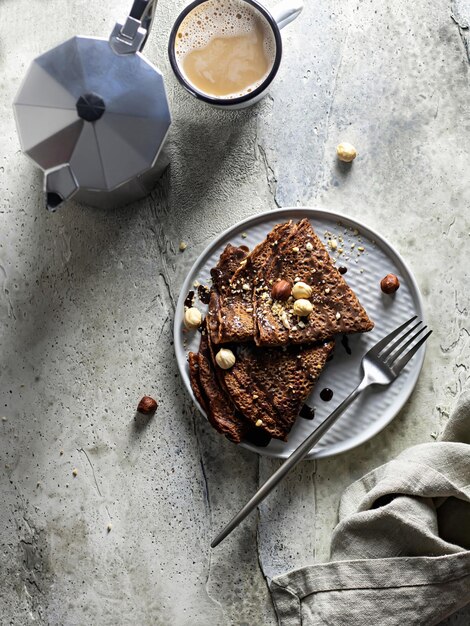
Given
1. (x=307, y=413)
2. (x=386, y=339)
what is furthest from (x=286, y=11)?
(x=307, y=413)

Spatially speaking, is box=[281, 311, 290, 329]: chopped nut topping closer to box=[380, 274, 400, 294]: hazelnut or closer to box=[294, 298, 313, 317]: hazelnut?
box=[294, 298, 313, 317]: hazelnut

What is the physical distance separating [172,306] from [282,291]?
271 millimetres

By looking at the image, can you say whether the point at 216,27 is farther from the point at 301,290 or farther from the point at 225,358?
the point at 225,358

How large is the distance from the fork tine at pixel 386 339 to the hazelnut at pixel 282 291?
0.68 feet

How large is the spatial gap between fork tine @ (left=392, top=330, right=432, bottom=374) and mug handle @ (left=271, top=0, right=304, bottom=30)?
0.68 m

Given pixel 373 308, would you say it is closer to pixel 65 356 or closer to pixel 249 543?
pixel 249 543

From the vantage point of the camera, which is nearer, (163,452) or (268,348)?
(268,348)

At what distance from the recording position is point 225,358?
1.47 m

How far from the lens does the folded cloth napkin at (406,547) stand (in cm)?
142

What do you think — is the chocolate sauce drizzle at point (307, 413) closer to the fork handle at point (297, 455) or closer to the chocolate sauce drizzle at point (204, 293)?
the fork handle at point (297, 455)

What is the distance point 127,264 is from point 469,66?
86 cm

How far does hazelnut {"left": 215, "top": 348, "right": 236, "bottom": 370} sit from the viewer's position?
1.47m

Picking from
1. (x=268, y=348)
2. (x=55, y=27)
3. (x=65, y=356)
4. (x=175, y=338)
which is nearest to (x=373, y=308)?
(x=268, y=348)

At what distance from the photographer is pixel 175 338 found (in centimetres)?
154
